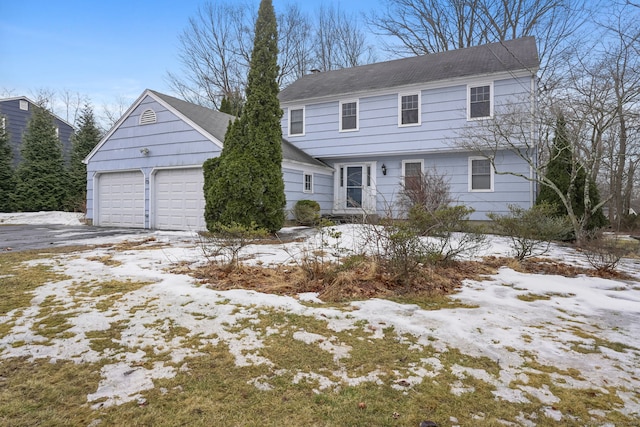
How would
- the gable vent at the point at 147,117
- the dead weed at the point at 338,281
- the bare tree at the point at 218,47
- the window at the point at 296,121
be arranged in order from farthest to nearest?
the bare tree at the point at 218,47 < the window at the point at 296,121 < the gable vent at the point at 147,117 < the dead weed at the point at 338,281

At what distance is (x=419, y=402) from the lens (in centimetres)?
193

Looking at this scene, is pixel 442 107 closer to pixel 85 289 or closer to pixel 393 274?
pixel 393 274

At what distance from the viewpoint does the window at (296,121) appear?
13980 millimetres

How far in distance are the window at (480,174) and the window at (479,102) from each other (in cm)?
139

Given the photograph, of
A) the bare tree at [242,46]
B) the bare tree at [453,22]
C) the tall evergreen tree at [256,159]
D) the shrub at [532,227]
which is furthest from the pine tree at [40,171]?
the shrub at [532,227]

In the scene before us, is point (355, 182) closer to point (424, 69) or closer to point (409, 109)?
point (409, 109)

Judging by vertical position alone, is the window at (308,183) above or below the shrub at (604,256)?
above

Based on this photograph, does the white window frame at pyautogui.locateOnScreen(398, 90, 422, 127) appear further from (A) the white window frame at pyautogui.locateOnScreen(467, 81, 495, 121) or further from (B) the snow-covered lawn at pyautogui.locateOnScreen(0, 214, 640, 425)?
(B) the snow-covered lawn at pyautogui.locateOnScreen(0, 214, 640, 425)

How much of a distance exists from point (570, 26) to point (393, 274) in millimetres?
13242

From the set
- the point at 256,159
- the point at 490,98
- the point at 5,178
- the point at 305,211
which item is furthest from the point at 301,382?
the point at 5,178

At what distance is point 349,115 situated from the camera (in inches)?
514

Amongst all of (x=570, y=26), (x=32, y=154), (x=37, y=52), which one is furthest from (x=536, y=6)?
(x=32, y=154)

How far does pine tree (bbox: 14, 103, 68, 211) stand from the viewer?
17.6 meters

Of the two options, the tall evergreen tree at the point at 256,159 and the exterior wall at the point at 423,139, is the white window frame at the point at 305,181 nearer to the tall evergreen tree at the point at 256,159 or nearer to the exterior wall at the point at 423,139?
the exterior wall at the point at 423,139
